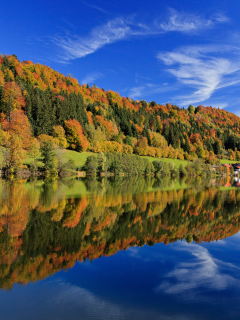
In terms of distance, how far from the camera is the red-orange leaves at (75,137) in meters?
82.4

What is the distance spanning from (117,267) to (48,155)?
53613mm

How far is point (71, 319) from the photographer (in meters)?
4.89

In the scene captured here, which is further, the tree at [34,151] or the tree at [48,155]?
the tree at [34,151]

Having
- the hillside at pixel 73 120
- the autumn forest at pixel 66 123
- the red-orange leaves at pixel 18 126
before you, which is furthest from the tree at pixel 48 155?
the red-orange leaves at pixel 18 126

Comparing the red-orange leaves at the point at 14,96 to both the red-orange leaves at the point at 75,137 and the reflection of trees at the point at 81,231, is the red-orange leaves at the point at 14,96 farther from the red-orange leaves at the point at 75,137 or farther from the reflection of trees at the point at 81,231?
the reflection of trees at the point at 81,231

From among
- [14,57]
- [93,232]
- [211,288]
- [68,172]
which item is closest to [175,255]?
[211,288]

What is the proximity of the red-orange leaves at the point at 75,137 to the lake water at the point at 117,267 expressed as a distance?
6957 cm

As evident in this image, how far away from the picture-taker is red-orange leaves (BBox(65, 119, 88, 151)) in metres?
82.4

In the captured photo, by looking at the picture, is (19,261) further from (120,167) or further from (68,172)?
(120,167)

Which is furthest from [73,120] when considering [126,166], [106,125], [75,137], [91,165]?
[126,166]

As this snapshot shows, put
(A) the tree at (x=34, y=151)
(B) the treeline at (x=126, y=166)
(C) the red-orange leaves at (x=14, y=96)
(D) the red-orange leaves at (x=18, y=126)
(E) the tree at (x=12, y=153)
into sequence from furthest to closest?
(C) the red-orange leaves at (x=14, y=96)
(B) the treeline at (x=126, y=166)
(D) the red-orange leaves at (x=18, y=126)
(A) the tree at (x=34, y=151)
(E) the tree at (x=12, y=153)

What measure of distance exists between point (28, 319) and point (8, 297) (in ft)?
3.77

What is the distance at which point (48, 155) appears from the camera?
57688 millimetres

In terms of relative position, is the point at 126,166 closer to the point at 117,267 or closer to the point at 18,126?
the point at 18,126
